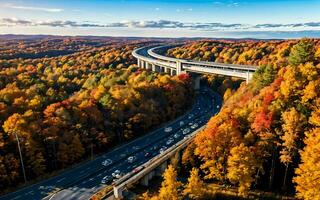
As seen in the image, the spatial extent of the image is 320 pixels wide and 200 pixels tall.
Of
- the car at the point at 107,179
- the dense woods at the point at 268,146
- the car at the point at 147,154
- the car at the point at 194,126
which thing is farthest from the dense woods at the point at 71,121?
the dense woods at the point at 268,146

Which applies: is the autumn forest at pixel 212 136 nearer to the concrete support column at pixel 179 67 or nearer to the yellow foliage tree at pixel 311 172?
the yellow foliage tree at pixel 311 172

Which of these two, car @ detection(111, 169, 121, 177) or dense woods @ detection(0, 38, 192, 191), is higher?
dense woods @ detection(0, 38, 192, 191)

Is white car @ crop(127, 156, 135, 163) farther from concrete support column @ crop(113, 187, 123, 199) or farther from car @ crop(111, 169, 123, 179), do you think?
concrete support column @ crop(113, 187, 123, 199)

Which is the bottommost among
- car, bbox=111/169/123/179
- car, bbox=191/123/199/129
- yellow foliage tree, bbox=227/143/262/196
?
car, bbox=111/169/123/179

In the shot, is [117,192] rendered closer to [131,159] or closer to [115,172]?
[115,172]

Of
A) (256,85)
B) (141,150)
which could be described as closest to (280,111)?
(256,85)

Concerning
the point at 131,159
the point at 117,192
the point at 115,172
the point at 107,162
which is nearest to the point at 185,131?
the point at 131,159

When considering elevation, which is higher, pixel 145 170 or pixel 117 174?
pixel 145 170

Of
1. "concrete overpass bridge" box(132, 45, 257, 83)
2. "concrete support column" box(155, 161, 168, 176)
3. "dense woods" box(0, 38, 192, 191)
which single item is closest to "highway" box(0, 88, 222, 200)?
"dense woods" box(0, 38, 192, 191)
